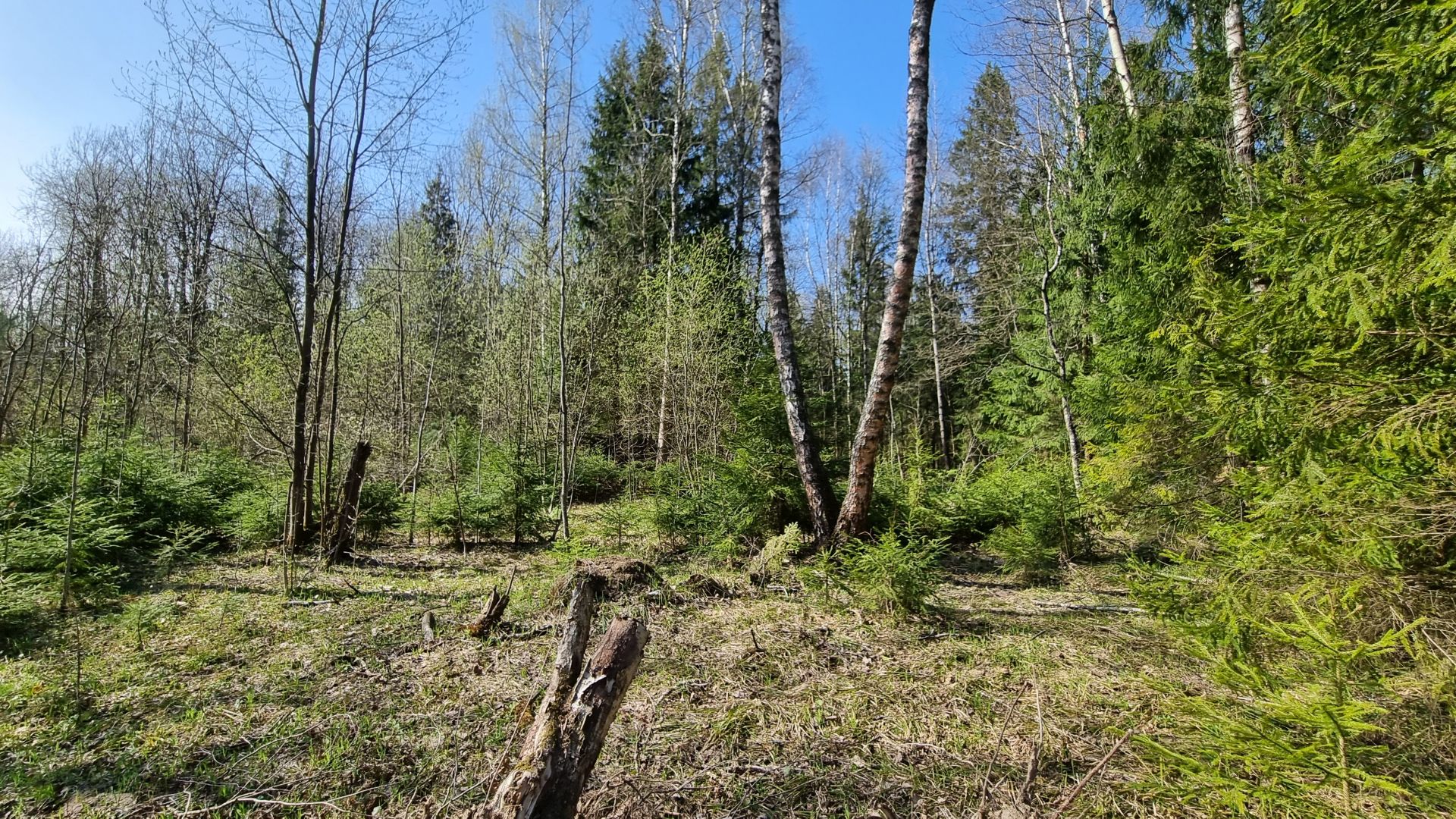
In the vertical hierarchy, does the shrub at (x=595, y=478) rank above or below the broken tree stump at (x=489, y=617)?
above

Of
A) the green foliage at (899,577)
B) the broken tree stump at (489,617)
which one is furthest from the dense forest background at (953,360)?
the broken tree stump at (489,617)

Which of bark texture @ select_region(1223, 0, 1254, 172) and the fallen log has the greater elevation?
bark texture @ select_region(1223, 0, 1254, 172)

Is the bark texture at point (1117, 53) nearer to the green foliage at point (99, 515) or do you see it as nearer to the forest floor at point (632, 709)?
the forest floor at point (632, 709)

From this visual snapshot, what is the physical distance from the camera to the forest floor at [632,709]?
2385 millimetres

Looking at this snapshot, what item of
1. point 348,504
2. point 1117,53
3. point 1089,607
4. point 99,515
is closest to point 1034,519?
point 1089,607

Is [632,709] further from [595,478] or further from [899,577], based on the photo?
[595,478]

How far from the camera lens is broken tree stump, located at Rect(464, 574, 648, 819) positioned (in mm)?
1894

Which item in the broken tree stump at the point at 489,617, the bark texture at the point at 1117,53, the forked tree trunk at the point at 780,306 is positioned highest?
the bark texture at the point at 1117,53

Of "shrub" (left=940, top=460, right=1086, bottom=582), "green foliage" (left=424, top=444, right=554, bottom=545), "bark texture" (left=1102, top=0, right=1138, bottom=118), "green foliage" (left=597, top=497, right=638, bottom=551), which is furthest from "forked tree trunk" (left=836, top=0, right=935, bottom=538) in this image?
"green foliage" (left=424, top=444, right=554, bottom=545)

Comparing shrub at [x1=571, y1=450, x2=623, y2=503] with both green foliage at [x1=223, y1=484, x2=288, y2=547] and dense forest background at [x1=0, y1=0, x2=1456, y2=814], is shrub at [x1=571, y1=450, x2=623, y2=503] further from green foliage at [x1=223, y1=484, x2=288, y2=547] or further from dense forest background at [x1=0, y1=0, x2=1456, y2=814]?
green foliage at [x1=223, y1=484, x2=288, y2=547]

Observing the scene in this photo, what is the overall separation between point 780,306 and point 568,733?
5.04 meters

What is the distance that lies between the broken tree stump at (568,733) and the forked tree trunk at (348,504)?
5.61 metres

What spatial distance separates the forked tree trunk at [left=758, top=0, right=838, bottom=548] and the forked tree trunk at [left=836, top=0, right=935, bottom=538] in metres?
0.51

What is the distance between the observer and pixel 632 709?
3139 millimetres
